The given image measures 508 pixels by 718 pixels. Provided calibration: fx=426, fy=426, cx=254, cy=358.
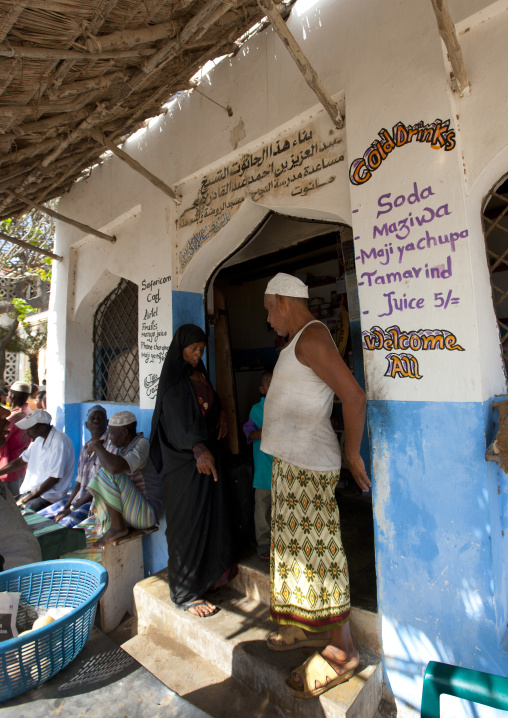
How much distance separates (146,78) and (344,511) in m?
3.68

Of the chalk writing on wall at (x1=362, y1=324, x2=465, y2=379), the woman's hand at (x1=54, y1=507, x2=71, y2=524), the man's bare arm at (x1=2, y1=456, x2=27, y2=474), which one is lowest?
the woman's hand at (x1=54, y1=507, x2=71, y2=524)

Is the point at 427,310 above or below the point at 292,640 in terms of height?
above

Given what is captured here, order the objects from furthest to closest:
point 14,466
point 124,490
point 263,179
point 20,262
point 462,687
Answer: point 20,262 → point 14,466 → point 124,490 → point 263,179 → point 462,687

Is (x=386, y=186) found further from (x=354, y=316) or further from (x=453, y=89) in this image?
(x=354, y=316)

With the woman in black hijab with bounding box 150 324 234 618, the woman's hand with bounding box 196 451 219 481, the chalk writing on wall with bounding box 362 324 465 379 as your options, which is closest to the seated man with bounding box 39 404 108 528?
the woman in black hijab with bounding box 150 324 234 618

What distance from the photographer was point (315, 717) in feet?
6.31

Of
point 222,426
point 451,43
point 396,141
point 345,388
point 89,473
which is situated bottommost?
point 89,473

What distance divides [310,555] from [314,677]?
53 cm

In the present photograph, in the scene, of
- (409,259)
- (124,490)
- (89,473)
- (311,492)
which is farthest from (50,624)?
(89,473)

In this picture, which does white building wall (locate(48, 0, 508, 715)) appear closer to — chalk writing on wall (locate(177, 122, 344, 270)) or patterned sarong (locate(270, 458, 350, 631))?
chalk writing on wall (locate(177, 122, 344, 270))

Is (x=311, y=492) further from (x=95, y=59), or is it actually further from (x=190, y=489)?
(x=95, y=59)

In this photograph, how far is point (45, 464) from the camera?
443cm

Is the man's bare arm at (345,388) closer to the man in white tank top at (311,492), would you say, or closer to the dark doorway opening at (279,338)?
the man in white tank top at (311,492)

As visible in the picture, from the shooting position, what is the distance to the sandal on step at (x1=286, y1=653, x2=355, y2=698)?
1930 millimetres
